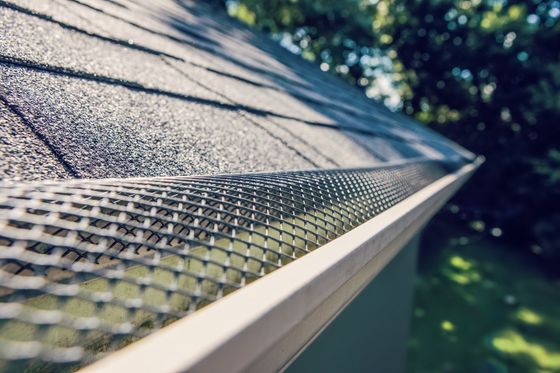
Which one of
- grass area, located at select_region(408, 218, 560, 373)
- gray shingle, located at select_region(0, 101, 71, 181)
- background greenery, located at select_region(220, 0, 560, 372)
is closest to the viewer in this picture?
gray shingle, located at select_region(0, 101, 71, 181)

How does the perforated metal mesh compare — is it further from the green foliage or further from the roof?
the green foliage

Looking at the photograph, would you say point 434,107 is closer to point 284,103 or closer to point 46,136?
point 284,103

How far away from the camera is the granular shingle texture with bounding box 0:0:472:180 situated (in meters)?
0.86

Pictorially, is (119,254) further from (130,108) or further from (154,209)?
(130,108)

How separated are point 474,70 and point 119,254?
53.6ft

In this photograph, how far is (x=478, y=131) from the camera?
1401cm

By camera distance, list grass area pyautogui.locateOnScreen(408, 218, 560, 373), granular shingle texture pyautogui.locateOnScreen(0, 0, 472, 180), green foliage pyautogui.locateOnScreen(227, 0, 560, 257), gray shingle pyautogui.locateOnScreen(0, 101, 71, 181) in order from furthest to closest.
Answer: green foliage pyautogui.locateOnScreen(227, 0, 560, 257) → grass area pyautogui.locateOnScreen(408, 218, 560, 373) → granular shingle texture pyautogui.locateOnScreen(0, 0, 472, 180) → gray shingle pyautogui.locateOnScreen(0, 101, 71, 181)

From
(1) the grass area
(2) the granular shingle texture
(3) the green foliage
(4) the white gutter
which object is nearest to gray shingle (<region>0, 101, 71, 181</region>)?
(2) the granular shingle texture

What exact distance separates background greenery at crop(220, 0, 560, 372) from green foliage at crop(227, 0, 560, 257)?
40 mm

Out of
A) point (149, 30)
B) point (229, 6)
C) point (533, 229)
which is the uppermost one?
point (229, 6)

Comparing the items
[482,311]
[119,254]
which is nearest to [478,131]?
[482,311]

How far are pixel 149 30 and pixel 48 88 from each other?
1311 millimetres

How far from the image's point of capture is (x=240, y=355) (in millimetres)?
458

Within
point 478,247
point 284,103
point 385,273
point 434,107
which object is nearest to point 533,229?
point 478,247
